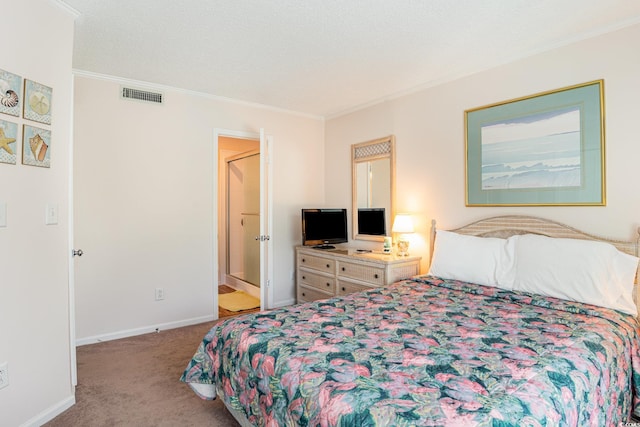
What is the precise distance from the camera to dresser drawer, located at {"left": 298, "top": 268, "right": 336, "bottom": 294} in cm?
384

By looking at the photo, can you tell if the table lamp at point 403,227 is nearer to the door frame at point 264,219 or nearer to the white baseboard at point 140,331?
the door frame at point 264,219

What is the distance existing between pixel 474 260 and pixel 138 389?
262 centimetres

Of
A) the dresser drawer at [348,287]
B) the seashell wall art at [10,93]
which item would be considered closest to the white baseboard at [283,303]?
the dresser drawer at [348,287]

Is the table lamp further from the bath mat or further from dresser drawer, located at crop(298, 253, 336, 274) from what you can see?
the bath mat

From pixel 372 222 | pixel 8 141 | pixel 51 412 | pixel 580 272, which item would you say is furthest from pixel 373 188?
pixel 51 412

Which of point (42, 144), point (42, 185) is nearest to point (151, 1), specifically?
point (42, 144)

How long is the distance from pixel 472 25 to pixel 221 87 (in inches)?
94.5

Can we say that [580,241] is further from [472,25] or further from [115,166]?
[115,166]

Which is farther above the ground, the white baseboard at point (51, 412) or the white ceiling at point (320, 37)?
the white ceiling at point (320, 37)

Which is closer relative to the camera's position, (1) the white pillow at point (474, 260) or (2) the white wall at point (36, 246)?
(2) the white wall at point (36, 246)

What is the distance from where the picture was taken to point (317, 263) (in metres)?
4.05

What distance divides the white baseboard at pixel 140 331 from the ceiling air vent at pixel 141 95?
7.42ft

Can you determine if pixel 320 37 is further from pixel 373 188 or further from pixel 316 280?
pixel 316 280

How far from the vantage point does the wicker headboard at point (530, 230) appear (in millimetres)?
2238
